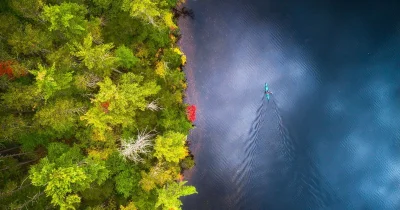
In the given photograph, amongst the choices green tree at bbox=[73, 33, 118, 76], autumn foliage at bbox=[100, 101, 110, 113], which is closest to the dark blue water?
autumn foliage at bbox=[100, 101, 110, 113]

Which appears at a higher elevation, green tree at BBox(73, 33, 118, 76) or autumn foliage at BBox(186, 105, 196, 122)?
autumn foliage at BBox(186, 105, 196, 122)

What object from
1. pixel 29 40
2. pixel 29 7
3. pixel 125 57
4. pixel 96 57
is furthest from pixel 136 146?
pixel 29 7

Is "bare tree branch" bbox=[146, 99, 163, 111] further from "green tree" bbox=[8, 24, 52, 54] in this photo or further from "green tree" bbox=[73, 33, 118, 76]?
"green tree" bbox=[8, 24, 52, 54]

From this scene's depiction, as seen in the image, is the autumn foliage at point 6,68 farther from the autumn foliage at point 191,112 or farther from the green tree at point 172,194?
the autumn foliage at point 191,112

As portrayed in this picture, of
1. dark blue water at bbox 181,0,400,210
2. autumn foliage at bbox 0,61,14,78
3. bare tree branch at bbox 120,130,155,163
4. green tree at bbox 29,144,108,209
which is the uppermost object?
dark blue water at bbox 181,0,400,210

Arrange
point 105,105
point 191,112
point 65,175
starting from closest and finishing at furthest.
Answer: point 65,175 → point 105,105 → point 191,112

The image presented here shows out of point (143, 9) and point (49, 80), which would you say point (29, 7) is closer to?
point (49, 80)
